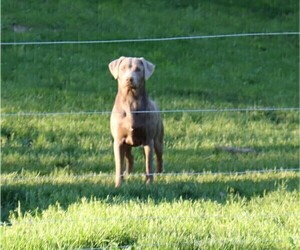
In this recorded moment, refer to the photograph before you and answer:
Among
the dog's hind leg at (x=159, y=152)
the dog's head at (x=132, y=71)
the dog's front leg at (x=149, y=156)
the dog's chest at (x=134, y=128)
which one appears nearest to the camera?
the dog's head at (x=132, y=71)

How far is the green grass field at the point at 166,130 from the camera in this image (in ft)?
22.6

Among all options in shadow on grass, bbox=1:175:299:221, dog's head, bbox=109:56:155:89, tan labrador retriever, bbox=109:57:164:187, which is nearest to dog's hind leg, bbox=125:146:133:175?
tan labrador retriever, bbox=109:57:164:187

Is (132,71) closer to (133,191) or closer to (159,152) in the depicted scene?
(133,191)

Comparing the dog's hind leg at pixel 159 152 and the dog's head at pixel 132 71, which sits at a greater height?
the dog's head at pixel 132 71

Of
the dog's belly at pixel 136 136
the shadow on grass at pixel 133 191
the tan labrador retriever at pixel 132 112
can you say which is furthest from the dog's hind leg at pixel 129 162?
the shadow on grass at pixel 133 191

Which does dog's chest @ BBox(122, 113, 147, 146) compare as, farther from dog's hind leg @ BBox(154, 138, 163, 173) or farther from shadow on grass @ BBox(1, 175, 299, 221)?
dog's hind leg @ BBox(154, 138, 163, 173)

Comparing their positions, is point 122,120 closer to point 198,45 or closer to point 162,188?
point 162,188

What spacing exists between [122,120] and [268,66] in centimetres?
1026

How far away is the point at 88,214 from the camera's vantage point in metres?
7.24

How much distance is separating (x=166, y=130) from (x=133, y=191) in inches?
188

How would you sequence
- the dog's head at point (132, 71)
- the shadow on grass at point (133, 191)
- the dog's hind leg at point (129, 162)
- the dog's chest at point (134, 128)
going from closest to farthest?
the shadow on grass at point (133, 191), the dog's head at point (132, 71), the dog's chest at point (134, 128), the dog's hind leg at point (129, 162)

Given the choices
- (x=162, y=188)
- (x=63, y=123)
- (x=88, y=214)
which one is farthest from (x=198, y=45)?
(x=88, y=214)

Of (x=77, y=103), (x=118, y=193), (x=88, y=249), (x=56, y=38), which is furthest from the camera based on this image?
(x=56, y=38)

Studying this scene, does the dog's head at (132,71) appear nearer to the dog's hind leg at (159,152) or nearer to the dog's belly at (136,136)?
the dog's belly at (136,136)
